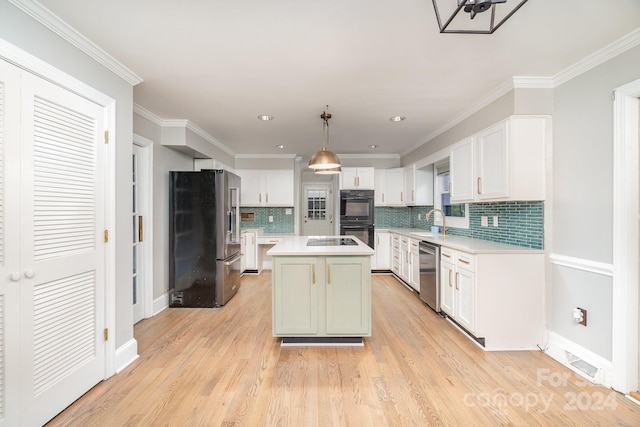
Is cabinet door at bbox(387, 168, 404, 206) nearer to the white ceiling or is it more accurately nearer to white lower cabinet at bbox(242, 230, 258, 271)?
the white ceiling

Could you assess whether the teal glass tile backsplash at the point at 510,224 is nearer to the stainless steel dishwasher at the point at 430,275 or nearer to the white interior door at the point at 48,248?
the stainless steel dishwasher at the point at 430,275

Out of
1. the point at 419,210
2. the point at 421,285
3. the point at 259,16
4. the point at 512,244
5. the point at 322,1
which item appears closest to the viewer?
the point at 322,1

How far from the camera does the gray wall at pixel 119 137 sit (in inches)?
73.2

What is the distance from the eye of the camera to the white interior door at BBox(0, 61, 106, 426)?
155 cm

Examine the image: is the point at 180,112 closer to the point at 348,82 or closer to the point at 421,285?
the point at 348,82

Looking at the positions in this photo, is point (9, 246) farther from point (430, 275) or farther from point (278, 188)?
point (278, 188)

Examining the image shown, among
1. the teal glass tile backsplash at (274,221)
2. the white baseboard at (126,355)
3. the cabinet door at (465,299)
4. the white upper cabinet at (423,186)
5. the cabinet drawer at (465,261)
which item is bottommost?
the white baseboard at (126,355)

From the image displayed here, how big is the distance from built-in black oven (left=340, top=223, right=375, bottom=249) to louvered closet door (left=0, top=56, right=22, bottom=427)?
14.8 feet

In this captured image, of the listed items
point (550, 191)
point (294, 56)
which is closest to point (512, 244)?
point (550, 191)

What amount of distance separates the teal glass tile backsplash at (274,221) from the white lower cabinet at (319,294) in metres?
3.51

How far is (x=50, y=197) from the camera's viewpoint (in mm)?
1780

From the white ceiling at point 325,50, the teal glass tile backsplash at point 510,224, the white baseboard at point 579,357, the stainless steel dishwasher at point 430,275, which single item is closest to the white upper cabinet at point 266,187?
the white ceiling at point 325,50

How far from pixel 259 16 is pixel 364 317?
2.48 meters

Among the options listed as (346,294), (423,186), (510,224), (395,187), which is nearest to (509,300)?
(510,224)
